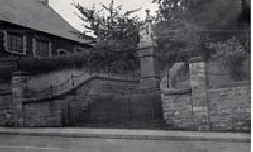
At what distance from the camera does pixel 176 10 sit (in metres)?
5.52

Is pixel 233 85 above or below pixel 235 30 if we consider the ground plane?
below

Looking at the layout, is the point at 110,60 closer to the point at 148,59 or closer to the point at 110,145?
the point at 110,145

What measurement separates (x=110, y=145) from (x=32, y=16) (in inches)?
131

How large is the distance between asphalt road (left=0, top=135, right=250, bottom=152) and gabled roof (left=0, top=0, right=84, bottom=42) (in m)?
1.62

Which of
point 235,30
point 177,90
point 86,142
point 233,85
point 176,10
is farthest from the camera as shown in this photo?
point 177,90

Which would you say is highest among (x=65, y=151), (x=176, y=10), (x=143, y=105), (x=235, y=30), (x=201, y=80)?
(x=176, y=10)

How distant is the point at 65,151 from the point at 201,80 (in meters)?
3.89

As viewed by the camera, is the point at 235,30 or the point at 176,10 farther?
the point at 176,10

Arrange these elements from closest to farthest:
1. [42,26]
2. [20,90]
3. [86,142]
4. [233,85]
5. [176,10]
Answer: [86,142]
[176,10]
[233,85]
[42,26]
[20,90]

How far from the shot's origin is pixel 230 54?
20.1ft

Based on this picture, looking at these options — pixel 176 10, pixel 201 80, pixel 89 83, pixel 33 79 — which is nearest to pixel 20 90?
pixel 33 79

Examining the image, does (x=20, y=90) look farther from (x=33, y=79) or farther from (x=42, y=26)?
(x=42, y=26)

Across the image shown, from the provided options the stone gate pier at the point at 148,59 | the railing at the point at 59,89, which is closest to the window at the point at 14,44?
the railing at the point at 59,89

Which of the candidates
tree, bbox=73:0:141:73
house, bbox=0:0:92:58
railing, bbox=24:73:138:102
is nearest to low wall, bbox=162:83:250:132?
railing, bbox=24:73:138:102
